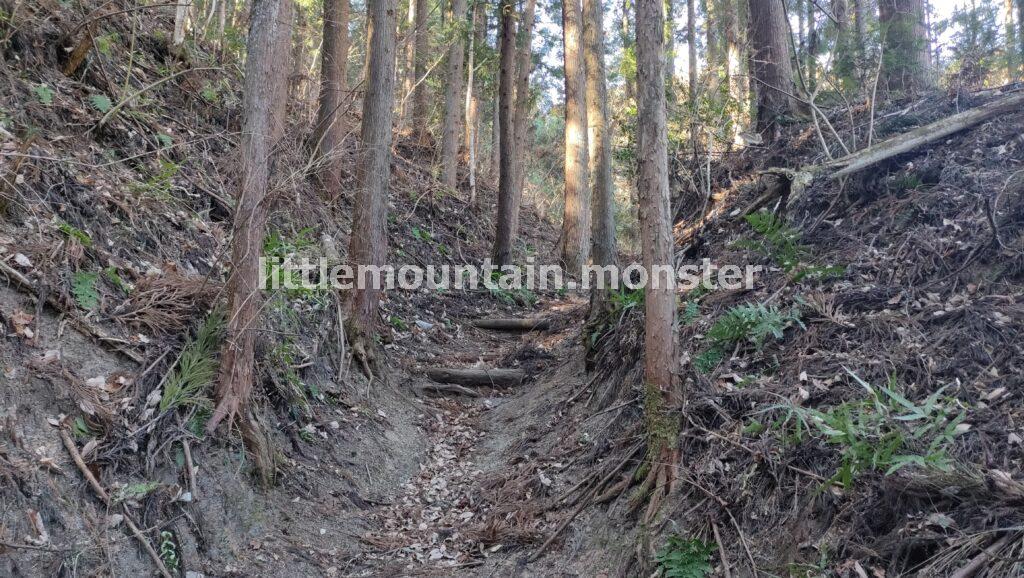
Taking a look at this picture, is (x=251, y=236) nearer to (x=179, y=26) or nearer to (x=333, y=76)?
(x=179, y=26)

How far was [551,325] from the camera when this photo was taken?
10094 millimetres

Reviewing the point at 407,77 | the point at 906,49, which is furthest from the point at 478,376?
the point at 407,77

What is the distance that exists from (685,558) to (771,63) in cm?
689

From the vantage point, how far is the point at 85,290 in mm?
4715

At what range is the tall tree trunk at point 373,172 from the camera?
7.73 m

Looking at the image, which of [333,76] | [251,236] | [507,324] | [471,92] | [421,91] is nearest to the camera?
[251,236]

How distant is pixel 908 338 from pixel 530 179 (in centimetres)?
2495

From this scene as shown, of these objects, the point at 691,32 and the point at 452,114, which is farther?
the point at 691,32

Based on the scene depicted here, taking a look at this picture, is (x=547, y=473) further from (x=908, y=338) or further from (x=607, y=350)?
(x=908, y=338)

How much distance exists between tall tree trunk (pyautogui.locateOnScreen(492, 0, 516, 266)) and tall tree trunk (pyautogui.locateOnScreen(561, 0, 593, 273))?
1.04 m

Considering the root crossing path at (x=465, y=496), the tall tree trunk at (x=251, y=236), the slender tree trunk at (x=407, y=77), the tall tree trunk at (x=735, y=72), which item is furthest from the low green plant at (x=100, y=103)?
the slender tree trunk at (x=407, y=77)

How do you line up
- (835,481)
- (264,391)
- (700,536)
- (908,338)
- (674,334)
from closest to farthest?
1. (835,481)
2. (700,536)
3. (908,338)
4. (674,334)
5. (264,391)

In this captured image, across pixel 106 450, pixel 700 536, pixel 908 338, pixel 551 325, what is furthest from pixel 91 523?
pixel 551 325

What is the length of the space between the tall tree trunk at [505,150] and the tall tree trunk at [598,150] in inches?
91.6
